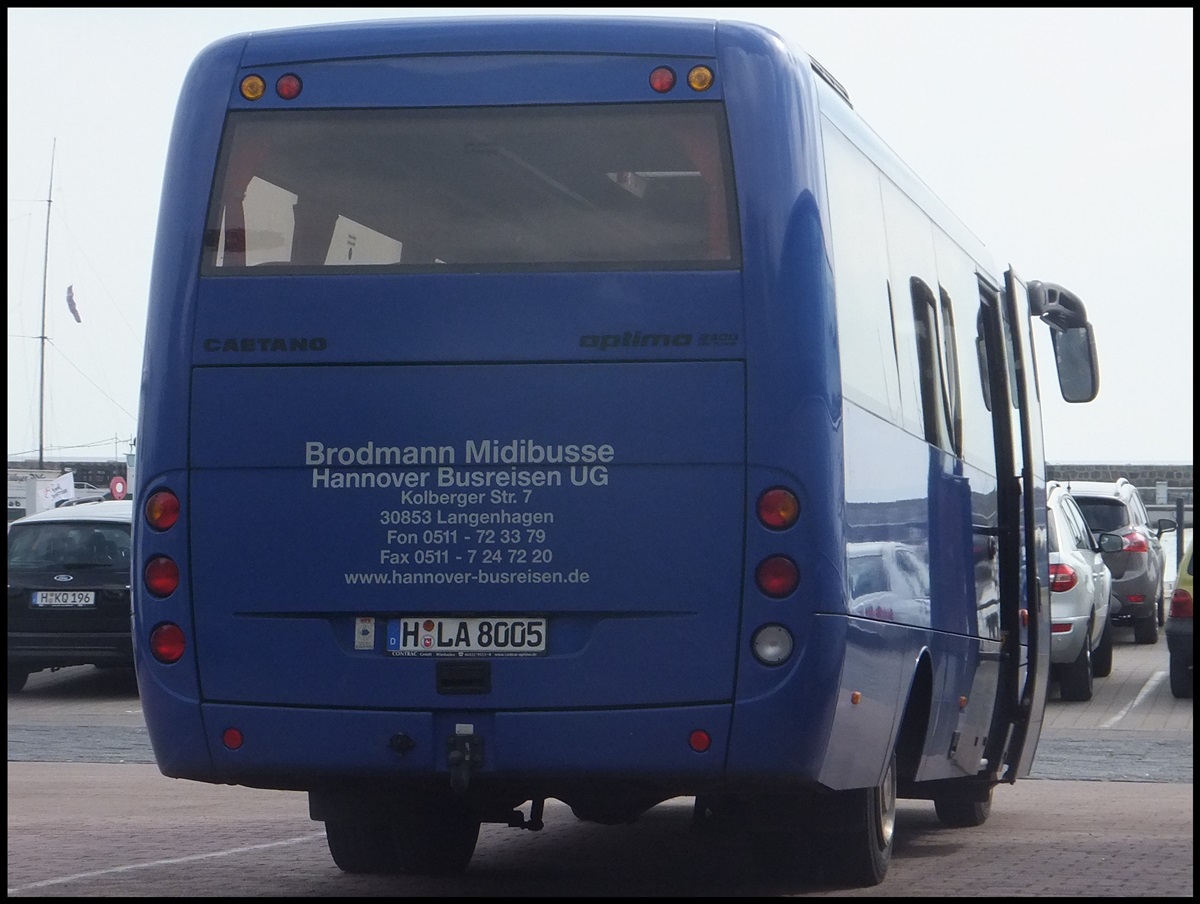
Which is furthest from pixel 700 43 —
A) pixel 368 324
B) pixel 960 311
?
pixel 960 311

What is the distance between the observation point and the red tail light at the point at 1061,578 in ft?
61.5

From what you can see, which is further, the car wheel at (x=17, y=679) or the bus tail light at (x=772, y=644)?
the car wheel at (x=17, y=679)

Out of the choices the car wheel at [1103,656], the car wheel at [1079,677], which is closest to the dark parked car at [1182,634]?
the car wheel at [1079,677]

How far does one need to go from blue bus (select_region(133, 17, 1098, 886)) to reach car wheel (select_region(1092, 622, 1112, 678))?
14.7 metres

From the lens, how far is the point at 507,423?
7273 mm

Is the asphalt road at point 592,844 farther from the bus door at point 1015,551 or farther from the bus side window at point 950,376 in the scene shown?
the bus side window at point 950,376

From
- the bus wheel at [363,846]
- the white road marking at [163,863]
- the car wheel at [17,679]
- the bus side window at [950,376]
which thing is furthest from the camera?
the car wheel at [17,679]

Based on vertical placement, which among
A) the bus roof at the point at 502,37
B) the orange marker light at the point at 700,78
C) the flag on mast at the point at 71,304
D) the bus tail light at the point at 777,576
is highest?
the flag on mast at the point at 71,304

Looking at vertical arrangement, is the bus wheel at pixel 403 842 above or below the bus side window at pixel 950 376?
below

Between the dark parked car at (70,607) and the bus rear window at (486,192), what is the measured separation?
13.4 meters

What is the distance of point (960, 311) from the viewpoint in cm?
1052

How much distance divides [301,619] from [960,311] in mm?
4395

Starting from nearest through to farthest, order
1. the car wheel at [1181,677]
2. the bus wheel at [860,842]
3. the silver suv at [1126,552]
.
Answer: the bus wheel at [860,842]
the car wheel at [1181,677]
the silver suv at [1126,552]

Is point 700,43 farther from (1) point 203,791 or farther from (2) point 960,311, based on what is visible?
(1) point 203,791
